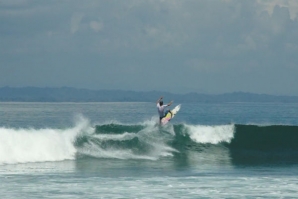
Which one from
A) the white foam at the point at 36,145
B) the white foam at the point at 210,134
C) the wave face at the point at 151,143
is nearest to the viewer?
the white foam at the point at 36,145

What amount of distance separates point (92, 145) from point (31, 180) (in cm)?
882

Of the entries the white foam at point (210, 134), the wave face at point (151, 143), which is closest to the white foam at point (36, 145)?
the wave face at point (151, 143)

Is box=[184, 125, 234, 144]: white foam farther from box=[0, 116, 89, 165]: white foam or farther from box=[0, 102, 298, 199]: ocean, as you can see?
box=[0, 116, 89, 165]: white foam

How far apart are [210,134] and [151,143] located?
4381 mm

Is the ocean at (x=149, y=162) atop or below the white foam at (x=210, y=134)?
below

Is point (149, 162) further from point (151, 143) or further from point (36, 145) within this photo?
point (36, 145)

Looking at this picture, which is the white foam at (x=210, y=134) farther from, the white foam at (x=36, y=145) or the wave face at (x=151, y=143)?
the white foam at (x=36, y=145)

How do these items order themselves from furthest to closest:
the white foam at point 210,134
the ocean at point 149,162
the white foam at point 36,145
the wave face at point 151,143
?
1. the white foam at point 210,134
2. the wave face at point 151,143
3. the white foam at point 36,145
4. the ocean at point 149,162

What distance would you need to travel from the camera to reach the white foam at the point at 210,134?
31.2 meters

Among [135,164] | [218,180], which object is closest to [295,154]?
[135,164]

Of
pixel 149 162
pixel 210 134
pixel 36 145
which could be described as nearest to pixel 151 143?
pixel 149 162

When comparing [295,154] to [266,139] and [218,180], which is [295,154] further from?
[218,180]

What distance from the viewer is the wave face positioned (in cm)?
2656

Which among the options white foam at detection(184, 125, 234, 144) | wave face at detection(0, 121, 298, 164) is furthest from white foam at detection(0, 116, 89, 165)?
white foam at detection(184, 125, 234, 144)
